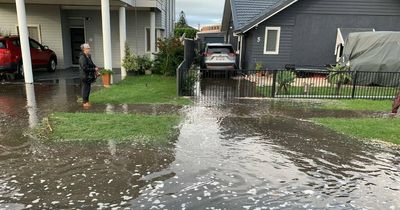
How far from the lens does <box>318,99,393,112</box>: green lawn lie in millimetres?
9578

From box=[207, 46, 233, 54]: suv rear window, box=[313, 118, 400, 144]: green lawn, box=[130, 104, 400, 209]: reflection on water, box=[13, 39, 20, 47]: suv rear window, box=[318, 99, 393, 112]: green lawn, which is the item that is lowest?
box=[130, 104, 400, 209]: reflection on water

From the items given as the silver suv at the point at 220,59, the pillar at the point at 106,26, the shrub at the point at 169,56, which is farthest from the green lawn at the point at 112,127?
the silver suv at the point at 220,59

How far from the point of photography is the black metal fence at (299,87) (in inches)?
432

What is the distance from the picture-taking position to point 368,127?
7.46m

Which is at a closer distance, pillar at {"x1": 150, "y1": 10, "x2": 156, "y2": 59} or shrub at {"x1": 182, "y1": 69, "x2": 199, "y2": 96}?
shrub at {"x1": 182, "y1": 69, "x2": 199, "y2": 96}

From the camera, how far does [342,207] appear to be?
4.04m


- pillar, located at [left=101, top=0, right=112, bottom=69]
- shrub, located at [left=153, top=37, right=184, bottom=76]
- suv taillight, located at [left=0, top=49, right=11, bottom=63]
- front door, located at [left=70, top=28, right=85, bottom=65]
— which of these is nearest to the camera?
pillar, located at [left=101, top=0, right=112, bottom=69]

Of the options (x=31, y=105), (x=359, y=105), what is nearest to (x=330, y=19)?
(x=359, y=105)

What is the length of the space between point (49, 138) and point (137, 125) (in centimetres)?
175

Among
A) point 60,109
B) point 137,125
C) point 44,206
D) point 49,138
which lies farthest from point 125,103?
point 44,206

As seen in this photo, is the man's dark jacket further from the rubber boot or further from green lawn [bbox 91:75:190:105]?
the rubber boot

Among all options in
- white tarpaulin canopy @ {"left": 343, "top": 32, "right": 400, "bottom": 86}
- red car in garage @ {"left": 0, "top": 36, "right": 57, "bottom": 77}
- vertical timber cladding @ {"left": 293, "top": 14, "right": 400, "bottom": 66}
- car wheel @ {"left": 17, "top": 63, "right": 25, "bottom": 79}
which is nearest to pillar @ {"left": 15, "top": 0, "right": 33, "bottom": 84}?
red car in garage @ {"left": 0, "top": 36, "right": 57, "bottom": 77}

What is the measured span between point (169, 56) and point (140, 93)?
5.29 m

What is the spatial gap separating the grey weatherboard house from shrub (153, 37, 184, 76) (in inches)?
136
